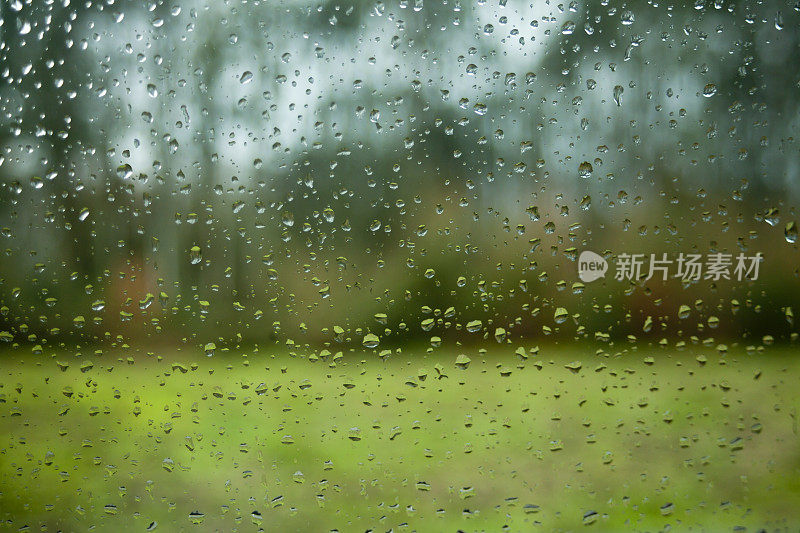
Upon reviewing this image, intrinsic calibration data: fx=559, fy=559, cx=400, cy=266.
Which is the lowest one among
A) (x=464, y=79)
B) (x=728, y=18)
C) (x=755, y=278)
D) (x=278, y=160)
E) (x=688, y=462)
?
(x=688, y=462)

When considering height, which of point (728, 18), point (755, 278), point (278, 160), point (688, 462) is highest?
point (728, 18)

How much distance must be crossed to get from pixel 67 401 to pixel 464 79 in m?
0.72

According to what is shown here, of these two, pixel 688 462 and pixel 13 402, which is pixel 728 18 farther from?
pixel 13 402

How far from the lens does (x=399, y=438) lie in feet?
2.61

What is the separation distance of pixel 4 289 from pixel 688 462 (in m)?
1.01

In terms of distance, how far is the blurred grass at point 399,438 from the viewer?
0.78 metres

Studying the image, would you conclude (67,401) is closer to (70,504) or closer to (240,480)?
(70,504)

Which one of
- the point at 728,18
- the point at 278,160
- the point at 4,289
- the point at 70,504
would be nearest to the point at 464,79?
the point at 278,160

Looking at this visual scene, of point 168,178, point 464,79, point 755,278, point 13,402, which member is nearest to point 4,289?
point 13,402

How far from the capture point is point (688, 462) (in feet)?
2.63

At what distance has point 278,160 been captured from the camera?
2.52 feet

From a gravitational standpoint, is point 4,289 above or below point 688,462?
above

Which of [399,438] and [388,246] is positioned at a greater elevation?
[388,246]

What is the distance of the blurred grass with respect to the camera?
2.57ft
